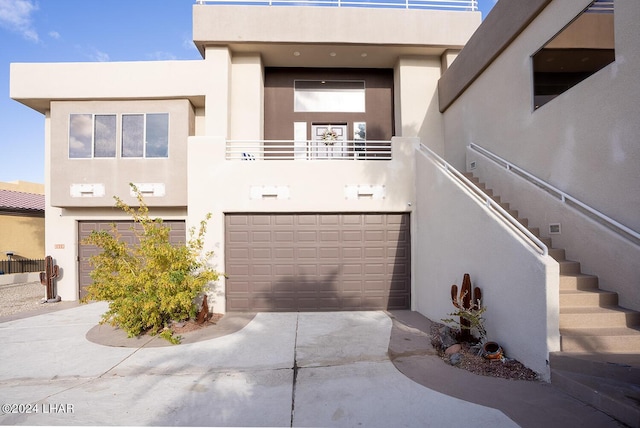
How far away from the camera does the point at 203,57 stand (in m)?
11.2

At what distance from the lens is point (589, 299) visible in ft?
15.3

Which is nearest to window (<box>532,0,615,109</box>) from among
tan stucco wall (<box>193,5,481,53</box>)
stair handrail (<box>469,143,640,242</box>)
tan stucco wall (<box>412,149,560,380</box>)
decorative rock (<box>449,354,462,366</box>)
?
stair handrail (<box>469,143,640,242</box>)

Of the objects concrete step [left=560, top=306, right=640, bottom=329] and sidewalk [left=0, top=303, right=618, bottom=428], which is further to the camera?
concrete step [left=560, top=306, right=640, bottom=329]

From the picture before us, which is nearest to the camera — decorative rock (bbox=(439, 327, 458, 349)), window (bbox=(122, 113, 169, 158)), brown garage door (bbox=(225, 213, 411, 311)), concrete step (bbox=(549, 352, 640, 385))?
concrete step (bbox=(549, 352, 640, 385))

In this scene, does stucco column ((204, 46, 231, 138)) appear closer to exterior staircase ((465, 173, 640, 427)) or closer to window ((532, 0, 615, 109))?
window ((532, 0, 615, 109))

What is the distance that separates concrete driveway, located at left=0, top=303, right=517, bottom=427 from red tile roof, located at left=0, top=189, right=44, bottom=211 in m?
11.5

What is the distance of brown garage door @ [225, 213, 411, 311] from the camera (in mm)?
8117

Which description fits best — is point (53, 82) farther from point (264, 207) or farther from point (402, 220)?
point (402, 220)

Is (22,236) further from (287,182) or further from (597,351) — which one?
(597,351)

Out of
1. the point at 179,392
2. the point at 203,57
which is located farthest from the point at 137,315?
the point at 203,57

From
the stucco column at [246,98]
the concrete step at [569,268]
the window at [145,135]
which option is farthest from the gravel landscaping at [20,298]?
the concrete step at [569,268]

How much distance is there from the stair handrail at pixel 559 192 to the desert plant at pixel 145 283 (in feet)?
23.0

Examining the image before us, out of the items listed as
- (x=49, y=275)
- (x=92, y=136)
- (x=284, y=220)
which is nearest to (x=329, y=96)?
(x=284, y=220)

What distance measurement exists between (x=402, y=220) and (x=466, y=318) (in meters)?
3.36
